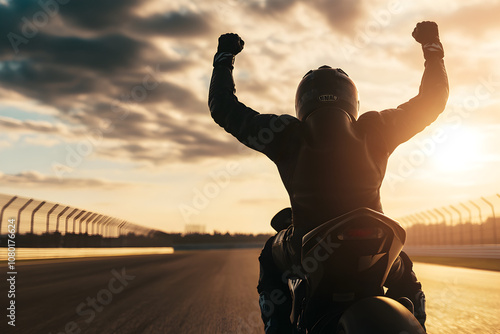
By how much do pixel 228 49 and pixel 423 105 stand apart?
1.22 metres

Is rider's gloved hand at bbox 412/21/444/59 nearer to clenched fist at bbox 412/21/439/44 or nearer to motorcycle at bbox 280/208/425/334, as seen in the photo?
clenched fist at bbox 412/21/439/44

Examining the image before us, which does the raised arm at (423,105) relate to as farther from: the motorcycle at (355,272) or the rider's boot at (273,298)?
the rider's boot at (273,298)

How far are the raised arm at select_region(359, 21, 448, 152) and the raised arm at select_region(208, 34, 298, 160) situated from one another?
17.9 inches

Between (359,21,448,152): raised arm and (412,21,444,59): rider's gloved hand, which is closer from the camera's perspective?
(359,21,448,152): raised arm

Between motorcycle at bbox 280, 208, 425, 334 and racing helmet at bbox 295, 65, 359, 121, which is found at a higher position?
racing helmet at bbox 295, 65, 359, 121

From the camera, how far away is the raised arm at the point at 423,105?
2812 mm

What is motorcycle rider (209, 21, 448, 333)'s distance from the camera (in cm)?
259

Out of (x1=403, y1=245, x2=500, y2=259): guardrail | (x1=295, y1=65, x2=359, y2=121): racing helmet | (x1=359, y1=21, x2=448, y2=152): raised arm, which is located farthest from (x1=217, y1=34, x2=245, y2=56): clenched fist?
(x1=403, y1=245, x2=500, y2=259): guardrail

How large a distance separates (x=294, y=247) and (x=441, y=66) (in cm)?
145

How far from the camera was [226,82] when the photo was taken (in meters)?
3.13

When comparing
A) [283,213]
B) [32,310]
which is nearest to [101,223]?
[32,310]

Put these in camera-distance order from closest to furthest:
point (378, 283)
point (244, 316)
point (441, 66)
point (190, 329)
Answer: point (378, 283) → point (441, 66) → point (190, 329) → point (244, 316)

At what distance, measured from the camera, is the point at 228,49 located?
3371 mm

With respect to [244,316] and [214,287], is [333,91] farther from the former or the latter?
[214,287]
